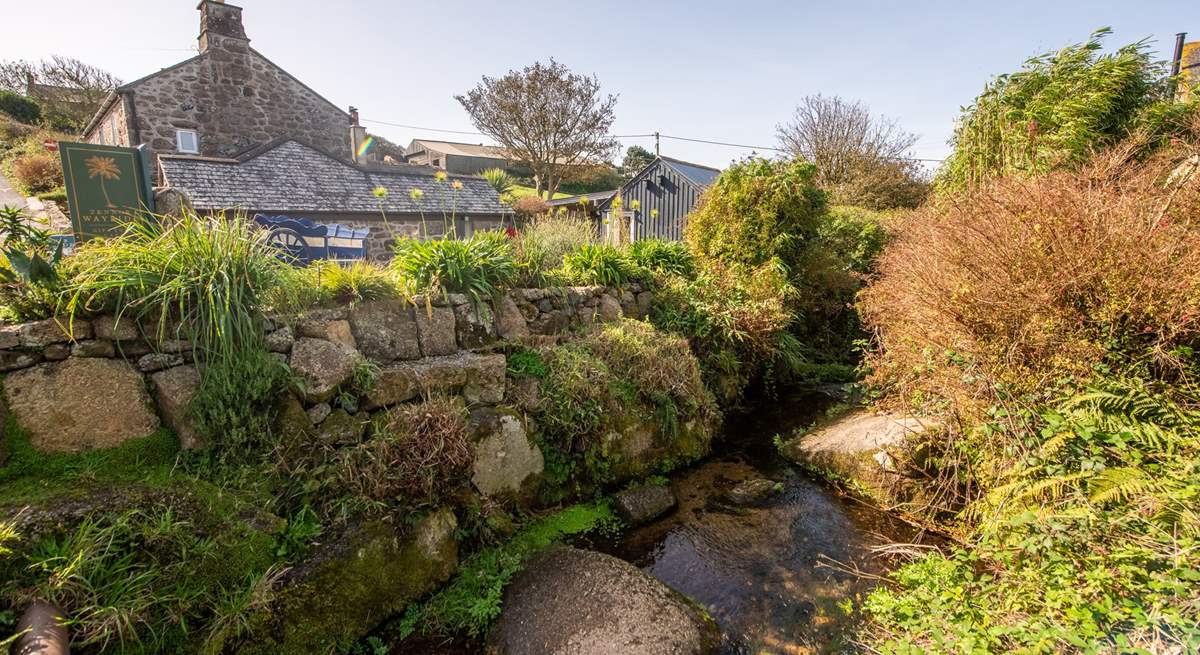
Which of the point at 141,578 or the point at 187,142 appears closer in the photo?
the point at 141,578

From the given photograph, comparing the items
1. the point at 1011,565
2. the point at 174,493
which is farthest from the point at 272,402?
the point at 1011,565

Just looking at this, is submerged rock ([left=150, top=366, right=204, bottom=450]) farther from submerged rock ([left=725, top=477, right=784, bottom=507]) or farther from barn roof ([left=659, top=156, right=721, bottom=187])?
barn roof ([left=659, top=156, right=721, bottom=187])

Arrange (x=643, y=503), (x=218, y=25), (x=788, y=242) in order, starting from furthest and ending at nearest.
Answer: (x=218, y=25) → (x=788, y=242) → (x=643, y=503)

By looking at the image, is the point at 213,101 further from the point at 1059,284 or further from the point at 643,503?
the point at 1059,284

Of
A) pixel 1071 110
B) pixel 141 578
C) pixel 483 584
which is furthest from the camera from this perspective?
pixel 1071 110

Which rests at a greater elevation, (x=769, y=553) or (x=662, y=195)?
(x=662, y=195)

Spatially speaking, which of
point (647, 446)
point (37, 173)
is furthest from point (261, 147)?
point (647, 446)

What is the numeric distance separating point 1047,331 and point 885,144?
709 inches

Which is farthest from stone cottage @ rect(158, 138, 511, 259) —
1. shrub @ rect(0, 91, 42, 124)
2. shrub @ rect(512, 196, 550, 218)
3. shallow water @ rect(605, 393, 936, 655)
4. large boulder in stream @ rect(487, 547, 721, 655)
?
shrub @ rect(0, 91, 42, 124)

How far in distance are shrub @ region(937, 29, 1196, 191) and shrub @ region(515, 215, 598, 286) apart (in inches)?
203

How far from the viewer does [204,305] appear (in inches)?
133

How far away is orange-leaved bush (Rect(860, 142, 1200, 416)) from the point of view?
133 inches

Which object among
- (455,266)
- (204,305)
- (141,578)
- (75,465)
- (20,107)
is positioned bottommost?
(141,578)

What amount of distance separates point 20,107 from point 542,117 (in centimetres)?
2231
